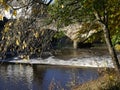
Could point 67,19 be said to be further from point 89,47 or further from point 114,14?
point 89,47

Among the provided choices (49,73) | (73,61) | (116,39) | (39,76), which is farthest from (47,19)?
(73,61)

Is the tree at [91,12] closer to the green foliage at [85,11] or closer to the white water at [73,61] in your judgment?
the green foliage at [85,11]

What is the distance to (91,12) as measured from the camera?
35.6ft

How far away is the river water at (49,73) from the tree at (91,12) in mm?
4490

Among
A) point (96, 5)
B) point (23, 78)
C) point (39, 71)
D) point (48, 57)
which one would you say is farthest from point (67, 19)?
point (48, 57)

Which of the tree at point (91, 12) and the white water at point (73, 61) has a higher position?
the tree at point (91, 12)

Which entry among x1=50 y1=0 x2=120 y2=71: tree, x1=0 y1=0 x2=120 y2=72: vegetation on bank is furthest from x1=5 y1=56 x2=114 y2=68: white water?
x1=50 y1=0 x2=120 y2=71: tree

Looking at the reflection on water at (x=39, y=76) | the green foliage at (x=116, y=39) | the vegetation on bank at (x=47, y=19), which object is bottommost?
the reflection on water at (x=39, y=76)

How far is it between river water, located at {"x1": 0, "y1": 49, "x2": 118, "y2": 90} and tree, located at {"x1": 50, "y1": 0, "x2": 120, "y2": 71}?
4.49 meters

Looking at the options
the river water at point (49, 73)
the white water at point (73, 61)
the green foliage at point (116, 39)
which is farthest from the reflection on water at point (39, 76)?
the green foliage at point (116, 39)

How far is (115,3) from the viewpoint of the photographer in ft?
33.2

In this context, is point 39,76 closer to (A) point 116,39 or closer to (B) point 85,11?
(A) point 116,39

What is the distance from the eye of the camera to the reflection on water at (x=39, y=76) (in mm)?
18172

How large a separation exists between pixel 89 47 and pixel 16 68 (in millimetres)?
13854
